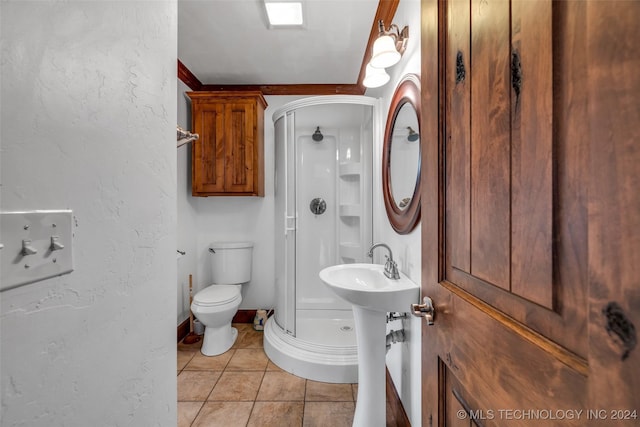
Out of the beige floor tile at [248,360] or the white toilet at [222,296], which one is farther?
the white toilet at [222,296]

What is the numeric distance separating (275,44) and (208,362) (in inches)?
99.0

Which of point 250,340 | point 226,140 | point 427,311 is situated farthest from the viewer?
point 226,140

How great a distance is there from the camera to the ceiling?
1639 millimetres

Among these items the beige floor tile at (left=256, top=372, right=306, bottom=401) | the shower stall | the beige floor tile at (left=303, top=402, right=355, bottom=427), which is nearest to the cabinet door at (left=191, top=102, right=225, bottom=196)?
the shower stall

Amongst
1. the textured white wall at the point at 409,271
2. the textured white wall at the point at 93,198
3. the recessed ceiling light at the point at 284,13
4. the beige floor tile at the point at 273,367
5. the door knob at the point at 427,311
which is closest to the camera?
the textured white wall at the point at 93,198

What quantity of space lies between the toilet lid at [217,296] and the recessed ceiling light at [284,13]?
2.08 metres

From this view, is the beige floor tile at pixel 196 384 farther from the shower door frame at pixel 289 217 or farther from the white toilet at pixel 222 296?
the shower door frame at pixel 289 217

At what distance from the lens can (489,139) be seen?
504mm

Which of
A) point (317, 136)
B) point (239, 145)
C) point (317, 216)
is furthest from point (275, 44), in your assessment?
point (317, 216)

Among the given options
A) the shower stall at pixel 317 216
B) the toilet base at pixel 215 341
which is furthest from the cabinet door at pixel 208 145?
the toilet base at pixel 215 341

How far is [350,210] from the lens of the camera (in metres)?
2.26

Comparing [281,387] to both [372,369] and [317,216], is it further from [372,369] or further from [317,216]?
[317,216]

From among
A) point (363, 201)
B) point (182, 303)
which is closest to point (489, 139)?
point (363, 201)

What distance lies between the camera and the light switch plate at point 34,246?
0.38m
